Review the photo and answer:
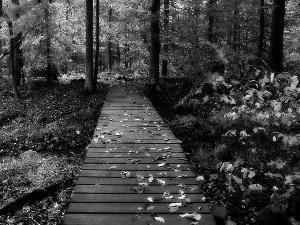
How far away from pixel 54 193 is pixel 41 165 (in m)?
1.74

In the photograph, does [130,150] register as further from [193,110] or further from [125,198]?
[193,110]

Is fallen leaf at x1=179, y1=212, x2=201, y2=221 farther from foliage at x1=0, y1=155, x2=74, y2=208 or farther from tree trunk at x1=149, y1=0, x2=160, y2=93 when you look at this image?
tree trunk at x1=149, y1=0, x2=160, y2=93

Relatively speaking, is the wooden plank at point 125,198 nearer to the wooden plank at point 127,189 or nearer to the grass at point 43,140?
the wooden plank at point 127,189

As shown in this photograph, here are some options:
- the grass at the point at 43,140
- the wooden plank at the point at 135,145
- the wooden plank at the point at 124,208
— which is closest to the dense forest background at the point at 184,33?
the grass at the point at 43,140

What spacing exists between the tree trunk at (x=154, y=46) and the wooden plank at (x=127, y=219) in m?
11.3

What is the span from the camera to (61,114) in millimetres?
13047

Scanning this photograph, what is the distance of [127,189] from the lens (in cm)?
438

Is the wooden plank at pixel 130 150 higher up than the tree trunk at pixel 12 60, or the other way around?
the tree trunk at pixel 12 60

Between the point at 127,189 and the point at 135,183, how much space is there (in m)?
0.24

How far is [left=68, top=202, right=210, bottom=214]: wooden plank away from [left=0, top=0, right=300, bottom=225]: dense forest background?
96cm

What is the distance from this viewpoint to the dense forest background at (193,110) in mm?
5359

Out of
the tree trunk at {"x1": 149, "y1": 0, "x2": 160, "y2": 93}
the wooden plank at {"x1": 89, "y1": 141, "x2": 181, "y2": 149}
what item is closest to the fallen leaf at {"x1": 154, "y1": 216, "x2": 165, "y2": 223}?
the wooden plank at {"x1": 89, "y1": 141, "x2": 181, "y2": 149}

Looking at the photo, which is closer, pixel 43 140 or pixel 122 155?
pixel 122 155

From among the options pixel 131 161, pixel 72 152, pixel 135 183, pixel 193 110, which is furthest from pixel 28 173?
pixel 193 110
